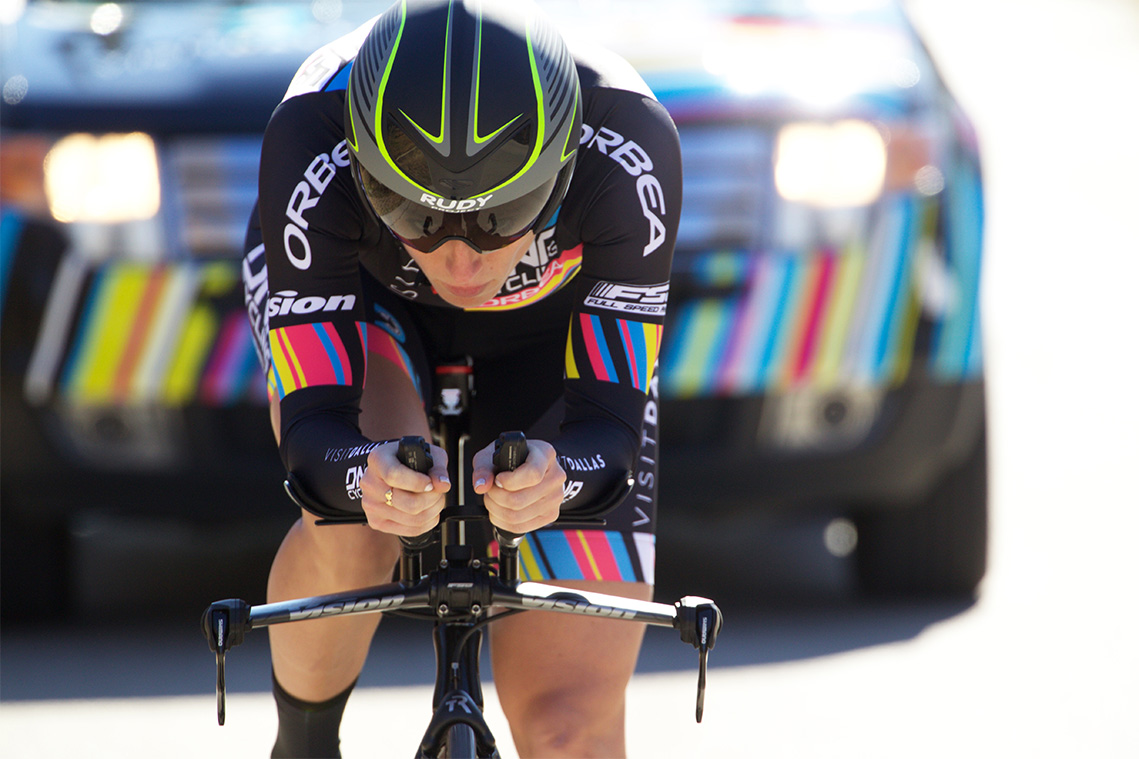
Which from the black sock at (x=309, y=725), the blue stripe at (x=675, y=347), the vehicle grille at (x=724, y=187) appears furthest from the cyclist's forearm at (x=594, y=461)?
the vehicle grille at (x=724, y=187)

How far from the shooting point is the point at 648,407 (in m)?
3.00

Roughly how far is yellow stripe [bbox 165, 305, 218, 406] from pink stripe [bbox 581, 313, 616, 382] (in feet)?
6.77

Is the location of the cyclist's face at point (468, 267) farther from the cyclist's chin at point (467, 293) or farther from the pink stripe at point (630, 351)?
the pink stripe at point (630, 351)

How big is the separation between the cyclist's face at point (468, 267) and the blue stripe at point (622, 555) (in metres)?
0.60

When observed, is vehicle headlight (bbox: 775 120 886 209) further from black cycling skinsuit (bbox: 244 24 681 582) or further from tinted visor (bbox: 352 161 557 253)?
tinted visor (bbox: 352 161 557 253)

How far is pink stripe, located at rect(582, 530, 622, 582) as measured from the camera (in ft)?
9.50

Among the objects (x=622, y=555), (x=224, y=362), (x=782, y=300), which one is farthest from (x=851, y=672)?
(x=224, y=362)

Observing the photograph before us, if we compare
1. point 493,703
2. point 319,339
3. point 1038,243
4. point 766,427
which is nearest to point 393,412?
point 319,339

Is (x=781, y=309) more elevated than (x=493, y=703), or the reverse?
(x=781, y=309)

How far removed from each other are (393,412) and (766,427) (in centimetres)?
197

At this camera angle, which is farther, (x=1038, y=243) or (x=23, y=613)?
(x=1038, y=243)

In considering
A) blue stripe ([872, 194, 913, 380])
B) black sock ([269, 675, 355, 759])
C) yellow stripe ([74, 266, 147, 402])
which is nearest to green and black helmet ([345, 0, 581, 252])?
black sock ([269, 675, 355, 759])

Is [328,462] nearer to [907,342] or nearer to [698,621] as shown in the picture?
[698,621]

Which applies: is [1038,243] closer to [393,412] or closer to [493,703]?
[493,703]
